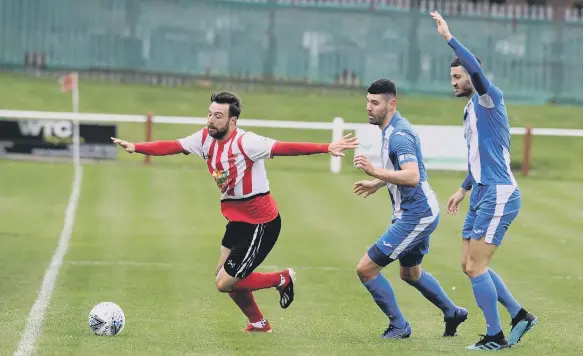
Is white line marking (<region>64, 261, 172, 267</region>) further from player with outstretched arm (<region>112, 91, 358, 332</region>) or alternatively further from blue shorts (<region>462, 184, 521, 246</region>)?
blue shorts (<region>462, 184, 521, 246</region>)

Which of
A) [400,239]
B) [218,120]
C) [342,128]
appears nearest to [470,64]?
[400,239]

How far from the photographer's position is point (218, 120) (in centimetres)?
1095

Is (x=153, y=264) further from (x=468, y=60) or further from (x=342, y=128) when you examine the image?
(x=342, y=128)

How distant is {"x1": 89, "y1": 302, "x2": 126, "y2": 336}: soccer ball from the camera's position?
425 inches

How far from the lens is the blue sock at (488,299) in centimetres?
1061

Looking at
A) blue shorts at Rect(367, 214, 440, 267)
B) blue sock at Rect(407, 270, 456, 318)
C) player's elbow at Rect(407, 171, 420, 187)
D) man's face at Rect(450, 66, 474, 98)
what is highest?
man's face at Rect(450, 66, 474, 98)

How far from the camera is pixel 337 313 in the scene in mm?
12930

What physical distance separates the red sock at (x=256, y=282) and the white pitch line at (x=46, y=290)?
5.89ft

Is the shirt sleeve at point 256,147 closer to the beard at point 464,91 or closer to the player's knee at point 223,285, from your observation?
the player's knee at point 223,285

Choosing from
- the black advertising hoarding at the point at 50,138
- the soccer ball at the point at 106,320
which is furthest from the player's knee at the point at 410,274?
the black advertising hoarding at the point at 50,138

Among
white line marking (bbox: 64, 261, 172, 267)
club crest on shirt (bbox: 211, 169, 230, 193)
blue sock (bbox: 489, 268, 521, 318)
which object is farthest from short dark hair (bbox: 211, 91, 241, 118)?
white line marking (bbox: 64, 261, 172, 267)

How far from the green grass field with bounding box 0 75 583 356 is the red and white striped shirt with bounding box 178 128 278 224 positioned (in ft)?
3.59

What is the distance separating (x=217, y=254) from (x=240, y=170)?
7.00 m

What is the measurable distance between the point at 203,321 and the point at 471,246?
2768 mm
